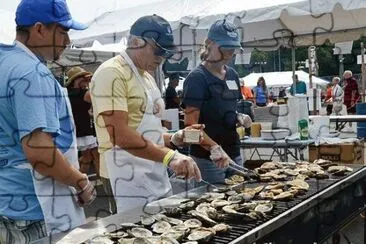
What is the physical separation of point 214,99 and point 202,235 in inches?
56.7

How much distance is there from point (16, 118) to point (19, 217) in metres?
0.38

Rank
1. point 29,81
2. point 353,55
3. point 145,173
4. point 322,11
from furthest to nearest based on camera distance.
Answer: point 353,55 < point 322,11 < point 145,173 < point 29,81

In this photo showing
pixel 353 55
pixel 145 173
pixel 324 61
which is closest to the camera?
pixel 145 173

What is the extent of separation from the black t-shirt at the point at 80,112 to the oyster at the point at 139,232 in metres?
4.53

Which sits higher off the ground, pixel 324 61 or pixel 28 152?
pixel 324 61

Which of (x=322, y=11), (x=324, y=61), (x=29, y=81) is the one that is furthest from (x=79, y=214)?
(x=324, y=61)

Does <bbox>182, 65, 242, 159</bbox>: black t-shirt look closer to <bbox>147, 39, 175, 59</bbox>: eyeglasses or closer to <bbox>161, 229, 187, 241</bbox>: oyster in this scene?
<bbox>147, 39, 175, 59</bbox>: eyeglasses

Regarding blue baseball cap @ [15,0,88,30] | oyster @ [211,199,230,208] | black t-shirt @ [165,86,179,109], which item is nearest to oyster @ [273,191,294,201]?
oyster @ [211,199,230,208]

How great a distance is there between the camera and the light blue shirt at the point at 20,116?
168 cm

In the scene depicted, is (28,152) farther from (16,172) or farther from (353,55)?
(353,55)

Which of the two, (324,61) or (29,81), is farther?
(324,61)

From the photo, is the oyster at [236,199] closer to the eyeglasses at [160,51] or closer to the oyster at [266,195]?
the oyster at [266,195]

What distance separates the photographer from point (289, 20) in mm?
7285

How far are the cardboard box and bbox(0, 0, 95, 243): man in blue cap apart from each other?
3.65 metres
